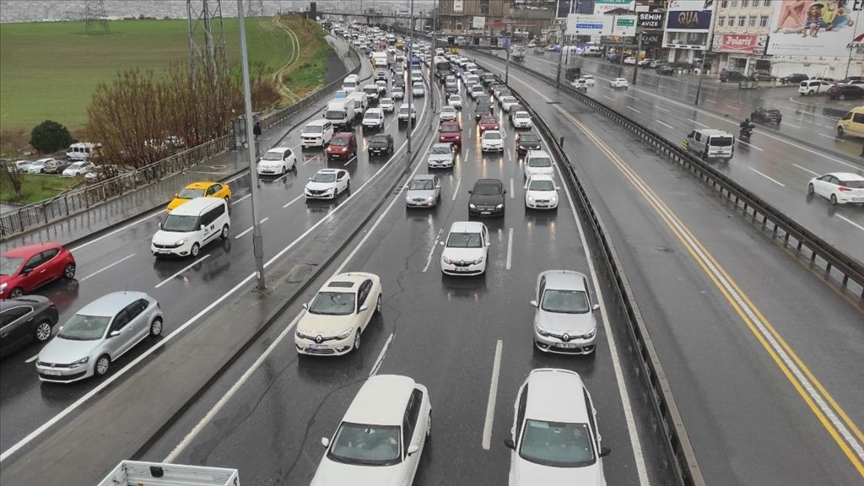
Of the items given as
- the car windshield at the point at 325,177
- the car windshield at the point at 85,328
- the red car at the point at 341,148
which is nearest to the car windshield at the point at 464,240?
the car windshield at the point at 85,328

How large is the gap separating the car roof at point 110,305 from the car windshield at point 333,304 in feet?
16.1

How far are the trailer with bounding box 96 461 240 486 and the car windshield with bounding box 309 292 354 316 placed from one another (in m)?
7.22

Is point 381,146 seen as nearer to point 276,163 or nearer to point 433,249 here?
point 276,163

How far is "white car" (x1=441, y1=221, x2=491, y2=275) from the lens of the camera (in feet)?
66.0

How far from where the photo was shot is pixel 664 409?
11.6 metres

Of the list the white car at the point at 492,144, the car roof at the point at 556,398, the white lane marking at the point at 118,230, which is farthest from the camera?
the white car at the point at 492,144

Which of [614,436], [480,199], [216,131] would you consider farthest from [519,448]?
[216,131]

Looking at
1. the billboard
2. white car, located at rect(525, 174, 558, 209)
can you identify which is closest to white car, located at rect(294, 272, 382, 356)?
white car, located at rect(525, 174, 558, 209)

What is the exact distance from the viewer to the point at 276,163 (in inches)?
1437

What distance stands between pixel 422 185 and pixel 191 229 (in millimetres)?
11284

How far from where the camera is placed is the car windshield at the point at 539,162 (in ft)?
111

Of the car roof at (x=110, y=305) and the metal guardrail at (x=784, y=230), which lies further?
the metal guardrail at (x=784, y=230)

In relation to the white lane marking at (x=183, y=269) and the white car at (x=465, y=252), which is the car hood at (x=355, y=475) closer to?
the white car at (x=465, y=252)

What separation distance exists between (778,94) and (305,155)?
66978 millimetres
